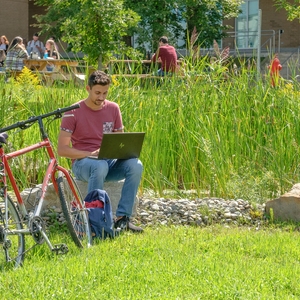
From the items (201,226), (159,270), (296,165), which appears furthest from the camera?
(296,165)

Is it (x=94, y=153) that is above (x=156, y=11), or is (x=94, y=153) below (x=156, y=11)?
below

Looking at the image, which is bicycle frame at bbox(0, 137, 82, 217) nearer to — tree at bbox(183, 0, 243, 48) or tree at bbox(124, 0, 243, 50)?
A: tree at bbox(124, 0, 243, 50)

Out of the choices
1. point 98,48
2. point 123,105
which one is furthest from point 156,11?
point 123,105

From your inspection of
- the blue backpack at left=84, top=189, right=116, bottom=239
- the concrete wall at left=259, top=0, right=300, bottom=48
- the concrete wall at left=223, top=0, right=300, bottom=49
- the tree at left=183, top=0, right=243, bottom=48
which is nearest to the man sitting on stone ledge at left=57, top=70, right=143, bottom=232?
the blue backpack at left=84, top=189, right=116, bottom=239

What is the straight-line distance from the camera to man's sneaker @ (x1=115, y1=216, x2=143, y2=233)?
20.1 ft

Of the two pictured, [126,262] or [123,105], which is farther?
[123,105]

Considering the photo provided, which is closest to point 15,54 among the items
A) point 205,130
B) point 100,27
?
point 100,27

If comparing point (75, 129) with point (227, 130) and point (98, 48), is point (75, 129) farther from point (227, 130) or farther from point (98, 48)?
point (98, 48)

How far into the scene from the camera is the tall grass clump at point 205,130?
7617 mm

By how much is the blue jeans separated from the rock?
127 centimetres

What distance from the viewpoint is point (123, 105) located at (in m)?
8.17

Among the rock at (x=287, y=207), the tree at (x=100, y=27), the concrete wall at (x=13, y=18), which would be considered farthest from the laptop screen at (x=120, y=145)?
the concrete wall at (x=13, y=18)

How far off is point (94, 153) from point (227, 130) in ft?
7.49

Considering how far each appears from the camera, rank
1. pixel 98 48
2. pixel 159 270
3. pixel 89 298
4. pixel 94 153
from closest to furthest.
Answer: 1. pixel 89 298
2. pixel 159 270
3. pixel 94 153
4. pixel 98 48
